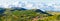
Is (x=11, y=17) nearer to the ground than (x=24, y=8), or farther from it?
nearer to the ground

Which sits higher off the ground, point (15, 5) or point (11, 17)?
point (15, 5)

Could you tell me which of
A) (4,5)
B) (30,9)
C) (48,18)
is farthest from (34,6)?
(4,5)

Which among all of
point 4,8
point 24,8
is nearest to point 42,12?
point 24,8

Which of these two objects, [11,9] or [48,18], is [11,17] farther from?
[48,18]

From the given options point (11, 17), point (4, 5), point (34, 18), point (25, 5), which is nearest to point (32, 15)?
point (34, 18)

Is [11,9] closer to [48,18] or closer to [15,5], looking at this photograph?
[15,5]

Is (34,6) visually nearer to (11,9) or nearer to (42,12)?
(42,12)

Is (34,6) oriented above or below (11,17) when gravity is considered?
above
